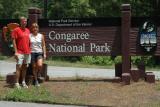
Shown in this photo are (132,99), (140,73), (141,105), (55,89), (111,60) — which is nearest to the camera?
(141,105)

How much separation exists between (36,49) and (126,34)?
8.42ft

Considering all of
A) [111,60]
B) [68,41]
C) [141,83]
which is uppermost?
[68,41]

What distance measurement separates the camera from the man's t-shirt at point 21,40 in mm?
13977

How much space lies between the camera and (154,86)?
14094mm

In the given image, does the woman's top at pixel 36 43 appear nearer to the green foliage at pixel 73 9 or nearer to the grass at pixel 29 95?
the grass at pixel 29 95

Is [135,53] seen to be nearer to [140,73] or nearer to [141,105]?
[140,73]

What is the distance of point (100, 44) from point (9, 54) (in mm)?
2606

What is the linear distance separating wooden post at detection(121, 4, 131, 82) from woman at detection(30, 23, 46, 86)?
7.49 ft

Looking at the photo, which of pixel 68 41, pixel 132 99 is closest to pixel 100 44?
pixel 68 41

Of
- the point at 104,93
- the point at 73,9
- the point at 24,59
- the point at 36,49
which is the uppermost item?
the point at 36,49

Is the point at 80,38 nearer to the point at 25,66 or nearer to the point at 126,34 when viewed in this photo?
the point at 126,34

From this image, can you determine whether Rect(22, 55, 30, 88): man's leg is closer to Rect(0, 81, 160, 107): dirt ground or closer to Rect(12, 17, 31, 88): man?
Rect(12, 17, 31, 88): man

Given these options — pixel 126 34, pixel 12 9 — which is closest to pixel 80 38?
pixel 126 34

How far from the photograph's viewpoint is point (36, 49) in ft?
46.9
